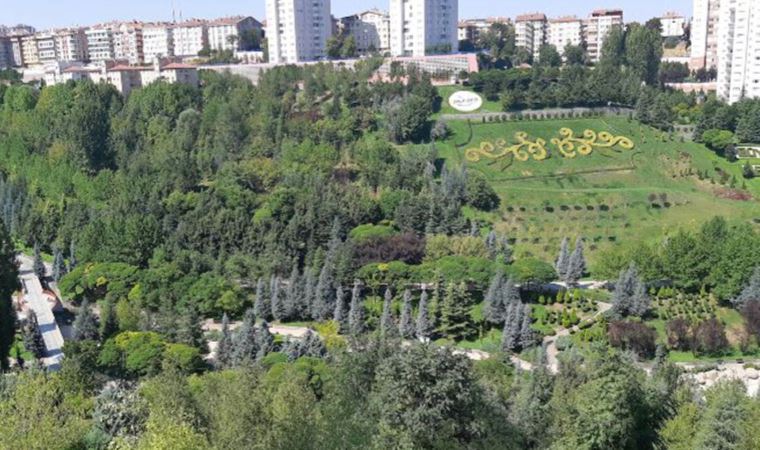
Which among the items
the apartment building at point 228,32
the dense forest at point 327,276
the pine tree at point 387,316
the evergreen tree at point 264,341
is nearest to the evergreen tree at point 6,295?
the dense forest at point 327,276

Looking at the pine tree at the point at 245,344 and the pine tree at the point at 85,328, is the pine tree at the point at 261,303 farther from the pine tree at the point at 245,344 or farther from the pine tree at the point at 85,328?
the pine tree at the point at 85,328

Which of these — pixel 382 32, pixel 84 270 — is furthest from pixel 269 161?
pixel 382 32

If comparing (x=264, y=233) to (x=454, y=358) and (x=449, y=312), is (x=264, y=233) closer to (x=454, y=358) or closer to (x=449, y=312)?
(x=449, y=312)

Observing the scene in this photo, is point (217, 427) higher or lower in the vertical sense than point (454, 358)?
lower

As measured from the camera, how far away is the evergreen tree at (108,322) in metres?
30.0

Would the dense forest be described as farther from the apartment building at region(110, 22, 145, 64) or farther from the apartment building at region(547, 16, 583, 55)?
the apartment building at region(110, 22, 145, 64)

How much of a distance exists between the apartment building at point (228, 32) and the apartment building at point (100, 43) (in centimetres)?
1144

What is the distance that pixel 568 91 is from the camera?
55844 millimetres

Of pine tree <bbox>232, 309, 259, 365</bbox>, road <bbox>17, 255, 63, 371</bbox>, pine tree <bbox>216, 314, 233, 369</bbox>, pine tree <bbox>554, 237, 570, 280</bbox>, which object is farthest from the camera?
pine tree <bbox>554, 237, 570, 280</bbox>

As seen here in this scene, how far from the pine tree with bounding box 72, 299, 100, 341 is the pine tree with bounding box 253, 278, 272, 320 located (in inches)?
262

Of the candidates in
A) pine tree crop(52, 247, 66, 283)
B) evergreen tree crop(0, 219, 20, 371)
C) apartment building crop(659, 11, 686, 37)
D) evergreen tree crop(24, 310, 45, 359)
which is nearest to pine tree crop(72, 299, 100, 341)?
evergreen tree crop(24, 310, 45, 359)

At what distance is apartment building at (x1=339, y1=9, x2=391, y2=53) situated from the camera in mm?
79438

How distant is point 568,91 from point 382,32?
29225mm

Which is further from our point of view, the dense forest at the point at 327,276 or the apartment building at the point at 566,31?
the apartment building at the point at 566,31
